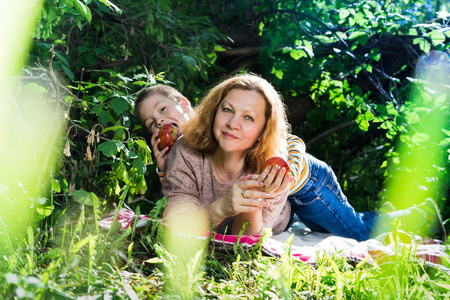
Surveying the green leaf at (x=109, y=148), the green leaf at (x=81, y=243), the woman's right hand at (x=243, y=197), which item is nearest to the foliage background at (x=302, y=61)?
the green leaf at (x=109, y=148)

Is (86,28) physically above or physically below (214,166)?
above

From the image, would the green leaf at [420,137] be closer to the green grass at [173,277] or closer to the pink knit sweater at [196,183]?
the pink knit sweater at [196,183]

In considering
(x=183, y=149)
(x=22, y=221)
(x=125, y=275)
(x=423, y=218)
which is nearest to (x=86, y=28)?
(x=183, y=149)

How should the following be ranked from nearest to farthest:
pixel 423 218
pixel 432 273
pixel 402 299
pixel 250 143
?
1. pixel 402 299
2. pixel 432 273
3. pixel 250 143
4. pixel 423 218

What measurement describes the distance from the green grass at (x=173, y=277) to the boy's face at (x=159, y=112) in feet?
3.55

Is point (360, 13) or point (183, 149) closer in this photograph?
point (183, 149)

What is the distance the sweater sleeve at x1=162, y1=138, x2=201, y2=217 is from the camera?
210cm

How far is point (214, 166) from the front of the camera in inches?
89.8

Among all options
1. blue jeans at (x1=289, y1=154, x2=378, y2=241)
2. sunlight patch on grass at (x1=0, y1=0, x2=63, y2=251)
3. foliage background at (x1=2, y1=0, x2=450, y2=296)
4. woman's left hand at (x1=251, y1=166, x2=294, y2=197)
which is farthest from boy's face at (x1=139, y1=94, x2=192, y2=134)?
woman's left hand at (x1=251, y1=166, x2=294, y2=197)

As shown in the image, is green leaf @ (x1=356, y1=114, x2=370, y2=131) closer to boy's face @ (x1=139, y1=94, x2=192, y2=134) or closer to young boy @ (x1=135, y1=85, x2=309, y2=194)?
young boy @ (x1=135, y1=85, x2=309, y2=194)

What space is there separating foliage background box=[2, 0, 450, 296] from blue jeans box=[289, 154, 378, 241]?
0.64 metres

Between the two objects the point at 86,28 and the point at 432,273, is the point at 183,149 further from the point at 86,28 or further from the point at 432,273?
the point at 86,28

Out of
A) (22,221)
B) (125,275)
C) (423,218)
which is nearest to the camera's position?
(125,275)

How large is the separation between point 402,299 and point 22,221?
128 cm
